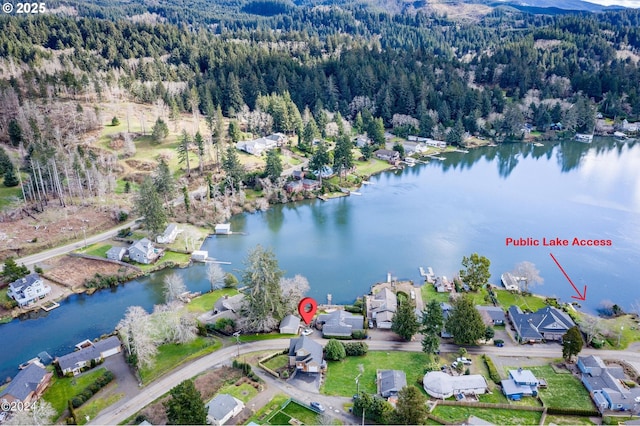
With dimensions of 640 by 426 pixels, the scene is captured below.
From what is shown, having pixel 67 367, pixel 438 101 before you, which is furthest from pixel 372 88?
pixel 67 367

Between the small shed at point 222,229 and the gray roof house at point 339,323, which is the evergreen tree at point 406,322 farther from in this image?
the small shed at point 222,229

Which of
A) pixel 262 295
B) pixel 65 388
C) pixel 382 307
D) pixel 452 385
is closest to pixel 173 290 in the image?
pixel 262 295

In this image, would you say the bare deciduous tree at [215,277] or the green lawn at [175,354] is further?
the bare deciduous tree at [215,277]

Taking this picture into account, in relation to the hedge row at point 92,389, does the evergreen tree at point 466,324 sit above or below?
above

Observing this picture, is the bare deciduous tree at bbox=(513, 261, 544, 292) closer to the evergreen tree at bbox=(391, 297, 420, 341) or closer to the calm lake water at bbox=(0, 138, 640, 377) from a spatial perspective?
the calm lake water at bbox=(0, 138, 640, 377)

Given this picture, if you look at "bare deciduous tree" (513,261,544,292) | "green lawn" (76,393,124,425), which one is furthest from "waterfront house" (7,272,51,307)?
"bare deciduous tree" (513,261,544,292)

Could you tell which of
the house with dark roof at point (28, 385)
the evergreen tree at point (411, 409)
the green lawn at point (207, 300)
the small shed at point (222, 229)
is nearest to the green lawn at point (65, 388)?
the house with dark roof at point (28, 385)

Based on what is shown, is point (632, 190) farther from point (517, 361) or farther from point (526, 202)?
point (517, 361)
